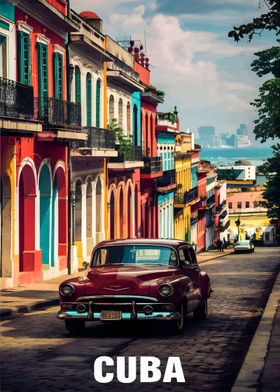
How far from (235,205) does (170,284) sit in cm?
15463

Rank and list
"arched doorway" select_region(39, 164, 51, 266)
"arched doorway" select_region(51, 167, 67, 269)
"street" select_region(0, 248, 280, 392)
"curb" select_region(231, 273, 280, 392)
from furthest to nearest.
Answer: "arched doorway" select_region(51, 167, 67, 269), "arched doorway" select_region(39, 164, 51, 266), "street" select_region(0, 248, 280, 392), "curb" select_region(231, 273, 280, 392)

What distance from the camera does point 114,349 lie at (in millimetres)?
14461

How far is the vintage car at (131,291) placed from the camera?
1595 centimetres

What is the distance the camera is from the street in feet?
37.4

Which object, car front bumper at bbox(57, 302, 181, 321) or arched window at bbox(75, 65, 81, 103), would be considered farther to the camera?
arched window at bbox(75, 65, 81, 103)

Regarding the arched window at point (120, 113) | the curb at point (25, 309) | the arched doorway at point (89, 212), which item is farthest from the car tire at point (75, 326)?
the arched window at point (120, 113)

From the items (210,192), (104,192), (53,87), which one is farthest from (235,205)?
→ (53,87)

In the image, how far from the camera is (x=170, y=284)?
1614 cm

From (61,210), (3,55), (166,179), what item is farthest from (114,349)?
(166,179)

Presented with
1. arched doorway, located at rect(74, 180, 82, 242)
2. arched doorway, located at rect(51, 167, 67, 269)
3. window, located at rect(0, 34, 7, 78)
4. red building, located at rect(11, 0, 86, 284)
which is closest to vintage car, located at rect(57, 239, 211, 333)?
red building, located at rect(11, 0, 86, 284)

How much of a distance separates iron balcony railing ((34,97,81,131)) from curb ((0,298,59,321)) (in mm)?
7708

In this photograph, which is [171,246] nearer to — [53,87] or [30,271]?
[30,271]

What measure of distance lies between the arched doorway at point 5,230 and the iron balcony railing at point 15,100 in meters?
2.05

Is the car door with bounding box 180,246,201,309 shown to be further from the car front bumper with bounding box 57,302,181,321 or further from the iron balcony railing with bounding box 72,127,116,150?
the iron balcony railing with bounding box 72,127,116,150
